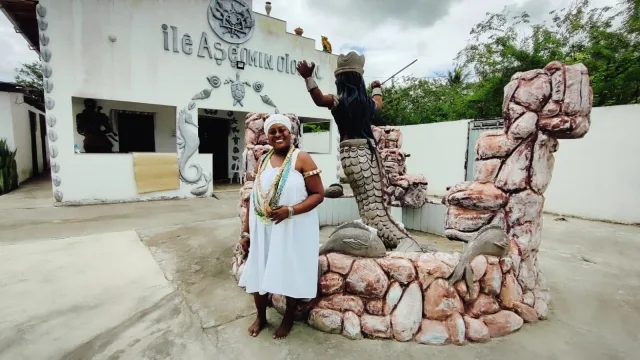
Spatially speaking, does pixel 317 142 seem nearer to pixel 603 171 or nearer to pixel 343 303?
pixel 603 171

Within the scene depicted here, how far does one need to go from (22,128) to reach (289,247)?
35.5 ft

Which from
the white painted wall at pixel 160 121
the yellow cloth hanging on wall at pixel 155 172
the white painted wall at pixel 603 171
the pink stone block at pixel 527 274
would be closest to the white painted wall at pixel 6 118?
the white painted wall at pixel 160 121

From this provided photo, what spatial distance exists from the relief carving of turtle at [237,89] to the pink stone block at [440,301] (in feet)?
21.7

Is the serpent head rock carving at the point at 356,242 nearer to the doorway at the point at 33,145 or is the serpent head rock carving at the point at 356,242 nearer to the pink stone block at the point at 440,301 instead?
the pink stone block at the point at 440,301

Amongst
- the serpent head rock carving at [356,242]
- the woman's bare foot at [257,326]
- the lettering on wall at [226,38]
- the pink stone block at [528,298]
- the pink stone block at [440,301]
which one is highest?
the lettering on wall at [226,38]

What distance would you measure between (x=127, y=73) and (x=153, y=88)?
19.5 inches

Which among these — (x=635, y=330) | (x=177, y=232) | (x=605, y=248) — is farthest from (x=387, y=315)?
(x=605, y=248)

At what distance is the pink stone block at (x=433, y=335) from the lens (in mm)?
1747

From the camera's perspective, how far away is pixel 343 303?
189 cm

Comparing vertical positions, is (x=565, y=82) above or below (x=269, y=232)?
above

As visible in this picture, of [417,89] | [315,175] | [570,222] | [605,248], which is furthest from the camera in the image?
[417,89]

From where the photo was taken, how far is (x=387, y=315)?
1830 millimetres

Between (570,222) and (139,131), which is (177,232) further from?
(570,222)

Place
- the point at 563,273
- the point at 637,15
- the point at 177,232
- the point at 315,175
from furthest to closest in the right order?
the point at 637,15 → the point at 177,232 → the point at 563,273 → the point at 315,175
